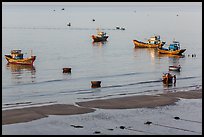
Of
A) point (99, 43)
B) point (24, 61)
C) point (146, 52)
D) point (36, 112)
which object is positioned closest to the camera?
point (36, 112)

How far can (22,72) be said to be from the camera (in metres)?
74.1

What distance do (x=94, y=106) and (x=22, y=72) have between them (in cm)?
3004

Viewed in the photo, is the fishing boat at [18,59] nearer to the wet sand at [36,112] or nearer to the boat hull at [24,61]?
the boat hull at [24,61]

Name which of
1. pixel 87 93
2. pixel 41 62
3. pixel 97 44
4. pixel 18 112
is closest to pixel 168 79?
pixel 87 93

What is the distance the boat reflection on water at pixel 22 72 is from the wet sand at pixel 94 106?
19.1m

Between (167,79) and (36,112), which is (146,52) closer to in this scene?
(167,79)

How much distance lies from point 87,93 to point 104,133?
19746mm

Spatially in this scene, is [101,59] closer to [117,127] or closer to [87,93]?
[87,93]

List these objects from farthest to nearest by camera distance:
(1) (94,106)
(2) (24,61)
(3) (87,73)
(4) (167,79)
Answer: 1. (2) (24,61)
2. (3) (87,73)
3. (4) (167,79)
4. (1) (94,106)

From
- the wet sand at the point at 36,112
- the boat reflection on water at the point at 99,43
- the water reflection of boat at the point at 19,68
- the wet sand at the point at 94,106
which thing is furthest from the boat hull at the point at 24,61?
the boat reflection on water at the point at 99,43

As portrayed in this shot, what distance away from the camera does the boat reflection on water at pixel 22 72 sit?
66.3 m

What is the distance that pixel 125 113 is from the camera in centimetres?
4306

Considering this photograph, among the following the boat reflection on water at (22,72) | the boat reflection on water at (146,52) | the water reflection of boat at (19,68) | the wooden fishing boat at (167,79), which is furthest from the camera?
the boat reflection on water at (146,52)

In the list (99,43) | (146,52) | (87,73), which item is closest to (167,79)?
(87,73)
